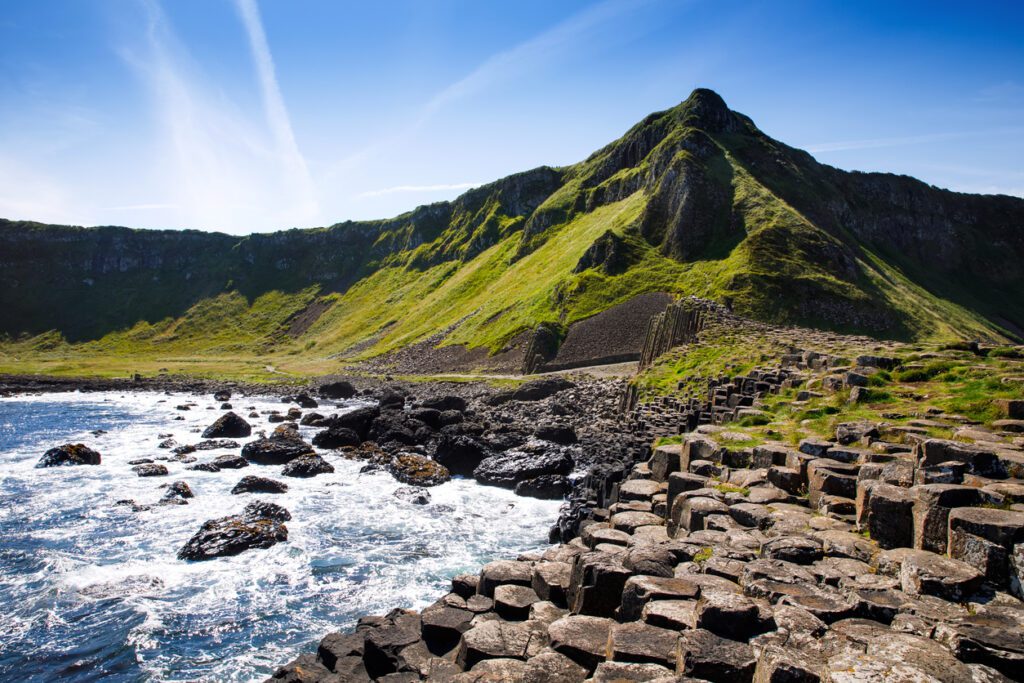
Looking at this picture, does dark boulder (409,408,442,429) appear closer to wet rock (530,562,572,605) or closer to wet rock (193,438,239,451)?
wet rock (193,438,239,451)

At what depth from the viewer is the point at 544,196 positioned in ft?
583

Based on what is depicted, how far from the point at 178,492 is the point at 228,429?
18614 millimetres

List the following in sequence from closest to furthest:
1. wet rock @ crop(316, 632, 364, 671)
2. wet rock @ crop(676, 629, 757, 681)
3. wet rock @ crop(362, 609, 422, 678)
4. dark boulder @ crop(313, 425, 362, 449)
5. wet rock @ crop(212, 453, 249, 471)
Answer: wet rock @ crop(676, 629, 757, 681)
wet rock @ crop(362, 609, 422, 678)
wet rock @ crop(316, 632, 364, 671)
wet rock @ crop(212, 453, 249, 471)
dark boulder @ crop(313, 425, 362, 449)

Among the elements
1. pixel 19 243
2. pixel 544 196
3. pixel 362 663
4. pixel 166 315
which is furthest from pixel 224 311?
pixel 362 663

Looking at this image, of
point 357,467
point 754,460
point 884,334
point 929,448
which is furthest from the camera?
point 884,334

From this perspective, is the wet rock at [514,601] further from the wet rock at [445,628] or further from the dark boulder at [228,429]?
the dark boulder at [228,429]

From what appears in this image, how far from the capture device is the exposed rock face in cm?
2069

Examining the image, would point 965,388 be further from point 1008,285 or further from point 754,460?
point 1008,285

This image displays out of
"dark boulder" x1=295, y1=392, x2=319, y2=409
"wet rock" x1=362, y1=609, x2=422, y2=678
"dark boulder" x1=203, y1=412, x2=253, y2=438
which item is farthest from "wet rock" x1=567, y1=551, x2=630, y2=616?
"dark boulder" x1=295, y1=392, x2=319, y2=409

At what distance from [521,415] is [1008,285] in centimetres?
14356

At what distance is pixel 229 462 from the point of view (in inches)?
1382

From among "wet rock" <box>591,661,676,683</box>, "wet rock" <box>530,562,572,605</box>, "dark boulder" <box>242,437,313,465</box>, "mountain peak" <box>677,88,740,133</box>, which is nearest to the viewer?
"wet rock" <box>591,661,676,683</box>

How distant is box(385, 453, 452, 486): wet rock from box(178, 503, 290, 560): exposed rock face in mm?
8635

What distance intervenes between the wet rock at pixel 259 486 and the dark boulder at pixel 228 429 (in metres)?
17.9
